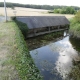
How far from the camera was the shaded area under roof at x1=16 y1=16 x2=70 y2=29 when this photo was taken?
19.2m

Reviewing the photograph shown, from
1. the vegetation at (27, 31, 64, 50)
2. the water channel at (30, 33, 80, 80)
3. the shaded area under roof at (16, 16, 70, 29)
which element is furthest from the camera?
the shaded area under roof at (16, 16, 70, 29)

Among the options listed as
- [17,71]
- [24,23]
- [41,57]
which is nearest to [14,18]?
[24,23]

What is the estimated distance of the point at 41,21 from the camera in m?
21.8

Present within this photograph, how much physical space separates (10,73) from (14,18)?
1507 centimetres

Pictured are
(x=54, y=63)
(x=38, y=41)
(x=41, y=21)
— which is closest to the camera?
(x=54, y=63)

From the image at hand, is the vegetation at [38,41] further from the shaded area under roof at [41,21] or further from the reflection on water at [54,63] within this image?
the shaded area under roof at [41,21]

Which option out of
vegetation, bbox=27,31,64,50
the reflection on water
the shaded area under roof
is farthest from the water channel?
the shaded area under roof

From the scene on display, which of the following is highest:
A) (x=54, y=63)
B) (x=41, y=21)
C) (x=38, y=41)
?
(x=41, y=21)

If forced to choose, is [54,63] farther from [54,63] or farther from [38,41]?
[38,41]

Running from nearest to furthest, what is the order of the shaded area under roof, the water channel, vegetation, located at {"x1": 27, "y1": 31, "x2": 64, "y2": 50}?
1. the water channel
2. vegetation, located at {"x1": 27, "y1": 31, "x2": 64, "y2": 50}
3. the shaded area under roof

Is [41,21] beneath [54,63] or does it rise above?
above

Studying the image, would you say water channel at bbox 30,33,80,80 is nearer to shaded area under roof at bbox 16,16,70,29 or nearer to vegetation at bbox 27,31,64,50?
vegetation at bbox 27,31,64,50

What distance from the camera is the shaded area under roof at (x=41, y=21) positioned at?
19247 mm

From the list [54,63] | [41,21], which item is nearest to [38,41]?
[41,21]
